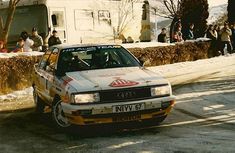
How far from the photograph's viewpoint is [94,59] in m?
9.14

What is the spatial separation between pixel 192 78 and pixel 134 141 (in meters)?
8.39

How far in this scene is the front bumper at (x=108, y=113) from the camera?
760 centimetres

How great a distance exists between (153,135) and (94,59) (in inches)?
80.2

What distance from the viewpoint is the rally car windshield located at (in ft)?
29.3

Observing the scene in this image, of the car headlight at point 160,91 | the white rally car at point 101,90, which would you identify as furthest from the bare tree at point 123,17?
the car headlight at point 160,91

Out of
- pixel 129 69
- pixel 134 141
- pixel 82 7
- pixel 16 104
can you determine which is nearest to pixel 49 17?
pixel 82 7

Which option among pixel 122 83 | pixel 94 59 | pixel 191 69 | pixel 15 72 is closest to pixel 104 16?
pixel 191 69

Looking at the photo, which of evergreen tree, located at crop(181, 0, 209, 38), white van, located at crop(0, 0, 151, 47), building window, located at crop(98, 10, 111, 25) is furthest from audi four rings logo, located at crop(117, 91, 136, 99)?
evergreen tree, located at crop(181, 0, 209, 38)

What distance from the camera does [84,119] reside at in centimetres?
764

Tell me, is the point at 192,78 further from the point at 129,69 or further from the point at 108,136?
the point at 108,136

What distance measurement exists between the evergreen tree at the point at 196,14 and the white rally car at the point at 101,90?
27924 mm

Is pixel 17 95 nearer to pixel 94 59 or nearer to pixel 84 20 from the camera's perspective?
pixel 94 59

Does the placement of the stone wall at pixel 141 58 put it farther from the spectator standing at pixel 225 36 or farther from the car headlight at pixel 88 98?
the car headlight at pixel 88 98

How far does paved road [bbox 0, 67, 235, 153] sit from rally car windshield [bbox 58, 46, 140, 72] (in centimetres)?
123
